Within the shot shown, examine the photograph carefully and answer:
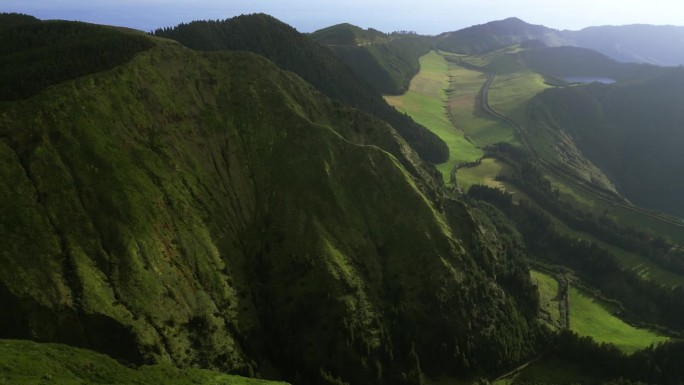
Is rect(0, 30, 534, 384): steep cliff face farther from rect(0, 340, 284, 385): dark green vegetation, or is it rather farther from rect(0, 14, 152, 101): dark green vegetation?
rect(0, 340, 284, 385): dark green vegetation

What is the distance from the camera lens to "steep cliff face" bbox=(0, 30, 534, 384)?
84.7 metres

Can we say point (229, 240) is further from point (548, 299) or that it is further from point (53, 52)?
point (548, 299)

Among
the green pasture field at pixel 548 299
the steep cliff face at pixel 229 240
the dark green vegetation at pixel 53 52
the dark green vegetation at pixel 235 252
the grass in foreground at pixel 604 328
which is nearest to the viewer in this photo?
the dark green vegetation at pixel 235 252

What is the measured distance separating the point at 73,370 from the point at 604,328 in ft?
487

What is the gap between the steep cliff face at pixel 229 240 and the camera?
8469cm

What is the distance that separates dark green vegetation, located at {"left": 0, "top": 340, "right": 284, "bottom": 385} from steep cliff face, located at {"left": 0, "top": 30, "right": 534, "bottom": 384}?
589 centimetres

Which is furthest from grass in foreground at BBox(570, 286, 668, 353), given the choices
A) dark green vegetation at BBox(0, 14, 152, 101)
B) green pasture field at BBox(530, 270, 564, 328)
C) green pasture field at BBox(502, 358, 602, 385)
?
dark green vegetation at BBox(0, 14, 152, 101)

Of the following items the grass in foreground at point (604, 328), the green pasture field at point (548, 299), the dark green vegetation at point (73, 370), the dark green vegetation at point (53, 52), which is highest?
the dark green vegetation at point (53, 52)

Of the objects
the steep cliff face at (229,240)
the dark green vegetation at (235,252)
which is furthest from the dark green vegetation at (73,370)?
the steep cliff face at (229,240)

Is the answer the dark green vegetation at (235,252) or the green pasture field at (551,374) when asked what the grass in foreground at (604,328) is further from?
the green pasture field at (551,374)

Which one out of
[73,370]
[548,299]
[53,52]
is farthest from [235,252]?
[548,299]

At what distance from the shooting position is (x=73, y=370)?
6981 cm

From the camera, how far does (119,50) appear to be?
126m

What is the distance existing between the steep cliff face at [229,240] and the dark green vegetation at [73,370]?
232 inches
